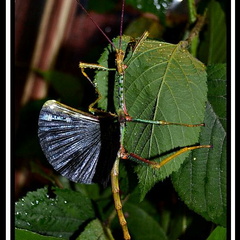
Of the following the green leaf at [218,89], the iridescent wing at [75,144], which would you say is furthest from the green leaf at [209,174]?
the iridescent wing at [75,144]

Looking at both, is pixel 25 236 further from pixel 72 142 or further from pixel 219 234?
pixel 219 234

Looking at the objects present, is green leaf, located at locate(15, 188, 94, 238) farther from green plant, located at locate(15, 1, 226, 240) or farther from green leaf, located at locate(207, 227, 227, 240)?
green leaf, located at locate(207, 227, 227, 240)

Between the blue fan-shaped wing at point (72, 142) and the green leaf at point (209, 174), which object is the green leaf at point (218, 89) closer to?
the green leaf at point (209, 174)

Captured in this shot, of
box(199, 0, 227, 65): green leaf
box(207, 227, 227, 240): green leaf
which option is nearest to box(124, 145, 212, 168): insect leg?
box(207, 227, 227, 240): green leaf

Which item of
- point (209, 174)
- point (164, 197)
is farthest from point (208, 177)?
point (164, 197)
